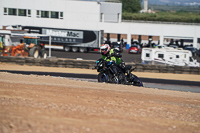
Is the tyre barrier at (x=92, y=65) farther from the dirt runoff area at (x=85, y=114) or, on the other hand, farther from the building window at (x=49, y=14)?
the building window at (x=49, y=14)

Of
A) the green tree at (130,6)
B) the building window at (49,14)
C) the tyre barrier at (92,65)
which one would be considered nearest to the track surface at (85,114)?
the tyre barrier at (92,65)

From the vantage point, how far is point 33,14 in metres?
64.9

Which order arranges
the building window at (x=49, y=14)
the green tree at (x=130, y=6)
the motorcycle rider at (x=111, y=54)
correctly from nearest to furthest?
the motorcycle rider at (x=111, y=54)
the building window at (x=49, y=14)
the green tree at (x=130, y=6)

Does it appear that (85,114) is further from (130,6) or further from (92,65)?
(130,6)

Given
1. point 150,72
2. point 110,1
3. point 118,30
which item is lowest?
point 150,72

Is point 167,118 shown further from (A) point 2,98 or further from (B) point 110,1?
(B) point 110,1

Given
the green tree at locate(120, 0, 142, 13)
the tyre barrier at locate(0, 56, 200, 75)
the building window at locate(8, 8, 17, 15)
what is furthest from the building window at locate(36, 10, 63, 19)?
the green tree at locate(120, 0, 142, 13)

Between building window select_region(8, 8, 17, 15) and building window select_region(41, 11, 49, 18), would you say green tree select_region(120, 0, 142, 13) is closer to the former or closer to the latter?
building window select_region(41, 11, 49, 18)

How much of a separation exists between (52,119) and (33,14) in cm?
5884

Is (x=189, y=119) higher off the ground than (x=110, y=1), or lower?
lower

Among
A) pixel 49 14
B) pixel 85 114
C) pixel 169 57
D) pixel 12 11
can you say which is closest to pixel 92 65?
pixel 169 57

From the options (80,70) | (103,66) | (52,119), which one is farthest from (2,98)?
(80,70)

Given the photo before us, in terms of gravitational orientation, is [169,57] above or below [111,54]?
below

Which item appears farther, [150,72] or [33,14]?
[33,14]
